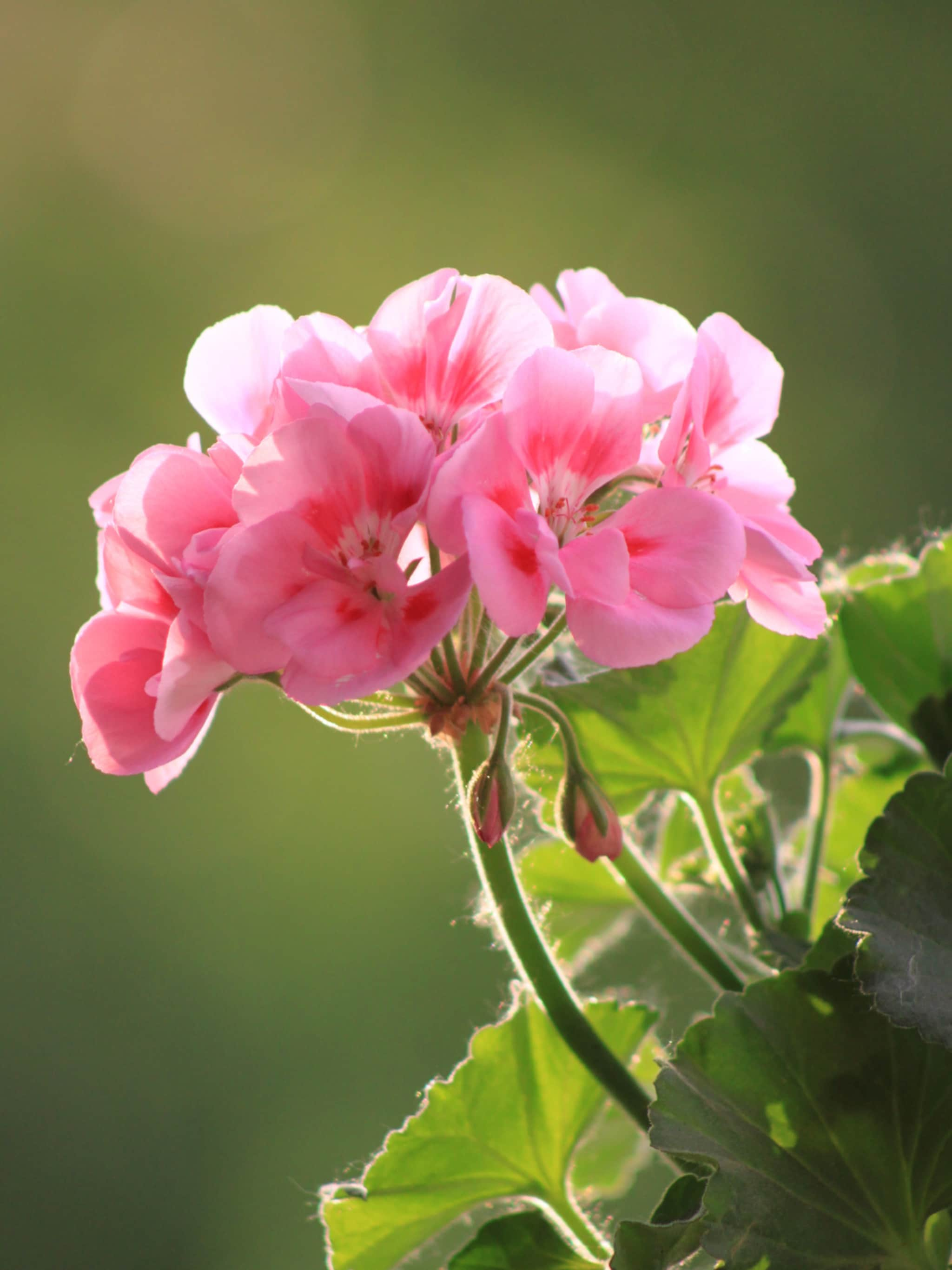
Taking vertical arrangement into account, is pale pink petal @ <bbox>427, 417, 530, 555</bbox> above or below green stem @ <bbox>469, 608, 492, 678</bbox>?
above

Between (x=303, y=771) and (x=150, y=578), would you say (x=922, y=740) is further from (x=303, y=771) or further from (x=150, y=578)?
(x=303, y=771)

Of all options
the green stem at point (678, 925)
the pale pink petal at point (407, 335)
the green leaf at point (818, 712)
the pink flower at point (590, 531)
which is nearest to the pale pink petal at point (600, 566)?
the pink flower at point (590, 531)

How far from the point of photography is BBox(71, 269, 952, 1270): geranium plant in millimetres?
407

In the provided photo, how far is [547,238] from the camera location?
535 cm

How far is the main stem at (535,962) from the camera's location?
1.56 ft

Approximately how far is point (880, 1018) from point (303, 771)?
4.13 metres

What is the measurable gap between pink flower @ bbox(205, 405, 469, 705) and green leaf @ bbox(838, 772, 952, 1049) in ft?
0.60

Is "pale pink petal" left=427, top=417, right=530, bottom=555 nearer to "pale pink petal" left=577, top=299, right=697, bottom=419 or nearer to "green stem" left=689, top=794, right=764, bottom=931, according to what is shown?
"pale pink petal" left=577, top=299, right=697, bottom=419

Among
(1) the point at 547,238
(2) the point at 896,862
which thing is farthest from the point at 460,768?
(1) the point at 547,238

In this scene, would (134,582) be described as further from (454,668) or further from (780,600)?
(780,600)

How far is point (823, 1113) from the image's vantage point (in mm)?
464

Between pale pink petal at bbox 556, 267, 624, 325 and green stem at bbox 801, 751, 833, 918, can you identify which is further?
green stem at bbox 801, 751, 833, 918

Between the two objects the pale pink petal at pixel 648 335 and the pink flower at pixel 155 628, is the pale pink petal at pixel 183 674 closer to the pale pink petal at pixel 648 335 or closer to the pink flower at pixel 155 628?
the pink flower at pixel 155 628

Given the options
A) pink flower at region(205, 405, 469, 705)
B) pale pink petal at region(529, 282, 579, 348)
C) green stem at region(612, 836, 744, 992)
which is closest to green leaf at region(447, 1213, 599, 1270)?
green stem at region(612, 836, 744, 992)
